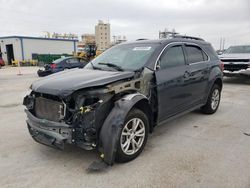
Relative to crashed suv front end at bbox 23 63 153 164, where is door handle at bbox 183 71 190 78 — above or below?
above

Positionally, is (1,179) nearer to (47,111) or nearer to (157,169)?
(47,111)

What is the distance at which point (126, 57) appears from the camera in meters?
4.36

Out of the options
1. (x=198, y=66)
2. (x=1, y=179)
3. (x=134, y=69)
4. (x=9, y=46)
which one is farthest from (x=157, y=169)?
(x=9, y=46)

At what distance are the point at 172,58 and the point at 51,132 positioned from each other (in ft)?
8.12

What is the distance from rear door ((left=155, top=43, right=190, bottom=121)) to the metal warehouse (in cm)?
3324

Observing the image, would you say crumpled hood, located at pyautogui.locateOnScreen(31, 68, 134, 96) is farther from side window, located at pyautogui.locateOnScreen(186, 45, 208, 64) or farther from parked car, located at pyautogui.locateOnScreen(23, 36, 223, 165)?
side window, located at pyautogui.locateOnScreen(186, 45, 208, 64)

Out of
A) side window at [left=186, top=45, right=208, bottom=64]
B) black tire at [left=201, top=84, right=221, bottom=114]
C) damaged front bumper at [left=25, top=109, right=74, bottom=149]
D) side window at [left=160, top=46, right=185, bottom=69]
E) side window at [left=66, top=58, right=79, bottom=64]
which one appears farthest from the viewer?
side window at [left=66, top=58, right=79, bottom=64]

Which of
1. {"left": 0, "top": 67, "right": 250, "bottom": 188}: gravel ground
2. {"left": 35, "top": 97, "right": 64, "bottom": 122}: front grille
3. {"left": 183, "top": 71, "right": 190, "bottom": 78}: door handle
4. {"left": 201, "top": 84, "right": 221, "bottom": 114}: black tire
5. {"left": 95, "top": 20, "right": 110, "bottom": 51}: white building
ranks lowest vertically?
{"left": 0, "top": 67, "right": 250, "bottom": 188}: gravel ground

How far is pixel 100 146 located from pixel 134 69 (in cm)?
136

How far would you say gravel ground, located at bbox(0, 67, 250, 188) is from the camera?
118 inches

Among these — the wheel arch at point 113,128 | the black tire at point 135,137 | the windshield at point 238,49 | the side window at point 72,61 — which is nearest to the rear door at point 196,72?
the black tire at point 135,137

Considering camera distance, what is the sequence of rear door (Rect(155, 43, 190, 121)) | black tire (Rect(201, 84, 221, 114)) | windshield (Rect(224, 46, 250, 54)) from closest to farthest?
rear door (Rect(155, 43, 190, 121)) → black tire (Rect(201, 84, 221, 114)) → windshield (Rect(224, 46, 250, 54))

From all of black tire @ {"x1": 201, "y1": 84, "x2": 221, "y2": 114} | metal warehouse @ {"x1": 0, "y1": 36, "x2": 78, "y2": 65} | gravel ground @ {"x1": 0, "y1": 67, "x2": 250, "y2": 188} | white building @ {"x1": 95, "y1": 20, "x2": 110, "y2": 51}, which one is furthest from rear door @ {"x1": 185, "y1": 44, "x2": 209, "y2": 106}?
white building @ {"x1": 95, "y1": 20, "x2": 110, "y2": 51}

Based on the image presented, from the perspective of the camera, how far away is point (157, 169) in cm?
329
